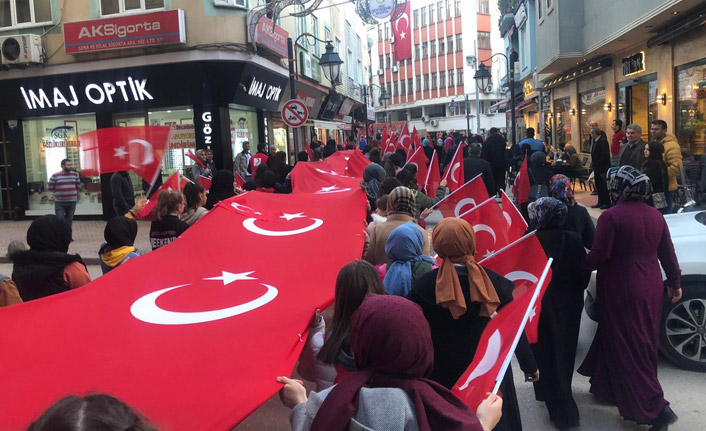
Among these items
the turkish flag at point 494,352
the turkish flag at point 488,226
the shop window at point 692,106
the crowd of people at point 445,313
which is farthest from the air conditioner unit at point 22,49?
the turkish flag at point 494,352

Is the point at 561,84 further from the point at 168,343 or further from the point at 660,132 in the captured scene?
the point at 168,343

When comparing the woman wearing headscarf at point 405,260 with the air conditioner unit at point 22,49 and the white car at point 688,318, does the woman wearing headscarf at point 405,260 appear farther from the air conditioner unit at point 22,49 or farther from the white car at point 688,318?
the air conditioner unit at point 22,49

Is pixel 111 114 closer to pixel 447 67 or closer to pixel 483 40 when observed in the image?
pixel 447 67

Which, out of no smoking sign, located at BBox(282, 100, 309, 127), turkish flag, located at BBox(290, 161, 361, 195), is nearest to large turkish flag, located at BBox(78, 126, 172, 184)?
turkish flag, located at BBox(290, 161, 361, 195)

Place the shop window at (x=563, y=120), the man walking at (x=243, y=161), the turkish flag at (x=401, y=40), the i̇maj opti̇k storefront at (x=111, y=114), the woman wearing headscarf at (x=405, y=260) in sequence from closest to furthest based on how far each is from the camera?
1. the woman wearing headscarf at (x=405, y=260)
2. the man walking at (x=243, y=161)
3. the i̇maj opti̇k storefront at (x=111, y=114)
4. the shop window at (x=563, y=120)
5. the turkish flag at (x=401, y=40)

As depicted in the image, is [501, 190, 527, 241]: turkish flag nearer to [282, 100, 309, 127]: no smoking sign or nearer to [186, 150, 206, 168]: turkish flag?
[186, 150, 206, 168]: turkish flag

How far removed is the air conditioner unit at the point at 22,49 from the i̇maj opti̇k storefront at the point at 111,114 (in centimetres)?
66

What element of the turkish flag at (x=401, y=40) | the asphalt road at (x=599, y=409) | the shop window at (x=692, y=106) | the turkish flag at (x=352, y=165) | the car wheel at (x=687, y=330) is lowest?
the asphalt road at (x=599, y=409)

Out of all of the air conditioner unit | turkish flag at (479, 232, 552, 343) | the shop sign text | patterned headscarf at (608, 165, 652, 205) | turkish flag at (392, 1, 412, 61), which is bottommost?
turkish flag at (479, 232, 552, 343)

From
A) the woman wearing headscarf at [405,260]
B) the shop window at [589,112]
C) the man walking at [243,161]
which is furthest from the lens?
the shop window at [589,112]

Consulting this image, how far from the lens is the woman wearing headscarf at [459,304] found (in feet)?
11.4

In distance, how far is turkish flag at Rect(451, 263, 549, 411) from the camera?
2801mm

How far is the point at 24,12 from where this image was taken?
1817 cm

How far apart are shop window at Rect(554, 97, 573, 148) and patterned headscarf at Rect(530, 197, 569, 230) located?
23.8 m
